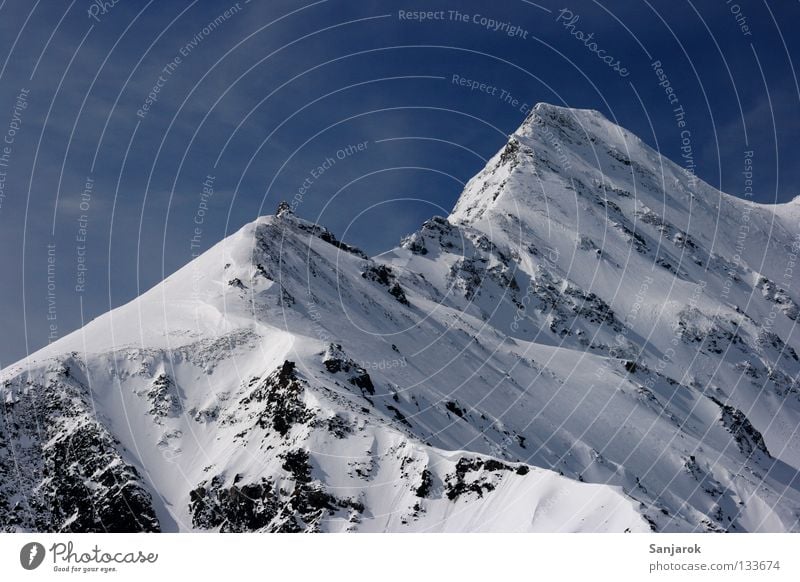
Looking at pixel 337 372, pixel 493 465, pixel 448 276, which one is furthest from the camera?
pixel 448 276

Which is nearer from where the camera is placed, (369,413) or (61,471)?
(61,471)

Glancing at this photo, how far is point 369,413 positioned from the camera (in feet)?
270

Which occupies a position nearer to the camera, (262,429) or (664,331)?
(262,429)

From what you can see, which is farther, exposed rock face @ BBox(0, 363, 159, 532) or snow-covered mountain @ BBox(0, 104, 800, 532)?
snow-covered mountain @ BBox(0, 104, 800, 532)

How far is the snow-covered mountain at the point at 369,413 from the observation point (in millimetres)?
71375

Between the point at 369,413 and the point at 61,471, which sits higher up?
the point at 369,413

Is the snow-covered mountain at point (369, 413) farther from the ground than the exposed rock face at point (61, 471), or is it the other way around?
the snow-covered mountain at point (369, 413)

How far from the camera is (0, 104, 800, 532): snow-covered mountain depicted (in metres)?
71.4

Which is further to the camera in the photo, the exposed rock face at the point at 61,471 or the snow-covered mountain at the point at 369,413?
the snow-covered mountain at the point at 369,413

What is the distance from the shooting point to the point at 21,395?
268ft

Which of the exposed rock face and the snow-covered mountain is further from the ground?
the snow-covered mountain
